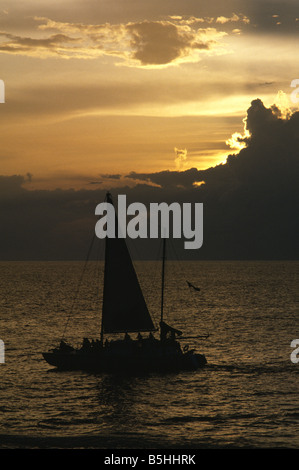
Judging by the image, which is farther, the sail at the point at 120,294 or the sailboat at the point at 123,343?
the sail at the point at 120,294

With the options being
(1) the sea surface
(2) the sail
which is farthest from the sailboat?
(1) the sea surface

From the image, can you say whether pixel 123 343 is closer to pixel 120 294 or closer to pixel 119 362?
pixel 119 362

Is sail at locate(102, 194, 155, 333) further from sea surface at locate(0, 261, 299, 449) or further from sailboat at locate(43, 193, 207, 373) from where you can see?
sea surface at locate(0, 261, 299, 449)

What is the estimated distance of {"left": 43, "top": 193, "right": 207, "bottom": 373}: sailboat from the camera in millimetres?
66625

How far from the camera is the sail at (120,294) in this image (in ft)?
226

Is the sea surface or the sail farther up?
the sail

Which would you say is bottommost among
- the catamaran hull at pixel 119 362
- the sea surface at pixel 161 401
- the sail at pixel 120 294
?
the sea surface at pixel 161 401

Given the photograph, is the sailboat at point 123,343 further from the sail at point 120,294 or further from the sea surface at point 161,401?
the sea surface at point 161,401

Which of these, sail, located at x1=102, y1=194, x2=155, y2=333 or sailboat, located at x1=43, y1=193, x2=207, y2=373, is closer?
sailboat, located at x1=43, y1=193, x2=207, y2=373

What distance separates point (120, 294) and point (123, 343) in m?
5.55

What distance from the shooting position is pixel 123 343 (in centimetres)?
6706

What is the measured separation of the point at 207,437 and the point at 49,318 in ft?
281

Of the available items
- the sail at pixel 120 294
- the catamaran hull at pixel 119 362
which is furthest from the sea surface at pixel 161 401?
the sail at pixel 120 294
